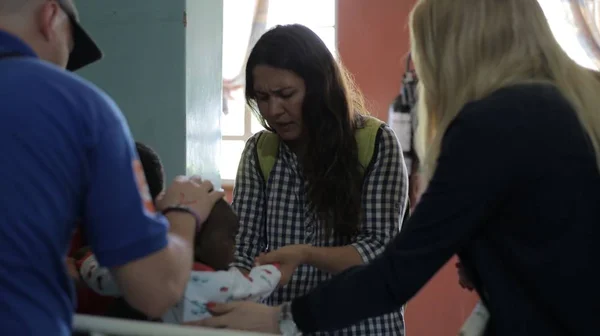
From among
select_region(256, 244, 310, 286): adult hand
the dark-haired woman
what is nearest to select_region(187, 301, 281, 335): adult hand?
select_region(256, 244, 310, 286): adult hand

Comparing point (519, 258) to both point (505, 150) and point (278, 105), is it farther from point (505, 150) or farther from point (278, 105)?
point (278, 105)

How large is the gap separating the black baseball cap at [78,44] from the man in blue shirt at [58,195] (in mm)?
60

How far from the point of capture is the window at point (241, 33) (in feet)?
13.4

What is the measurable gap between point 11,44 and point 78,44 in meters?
0.17

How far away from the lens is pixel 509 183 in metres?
0.92

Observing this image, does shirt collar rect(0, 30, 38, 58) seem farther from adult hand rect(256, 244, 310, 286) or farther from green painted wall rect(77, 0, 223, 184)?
green painted wall rect(77, 0, 223, 184)

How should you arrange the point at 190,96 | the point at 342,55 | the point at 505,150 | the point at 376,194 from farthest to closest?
the point at 342,55
the point at 190,96
the point at 376,194
the point at 505,150

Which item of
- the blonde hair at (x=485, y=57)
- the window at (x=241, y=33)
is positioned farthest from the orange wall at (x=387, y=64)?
the blonde hair at (x=485, y=57)

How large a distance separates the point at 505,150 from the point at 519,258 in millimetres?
148

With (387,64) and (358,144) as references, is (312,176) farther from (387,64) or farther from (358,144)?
(387,64)

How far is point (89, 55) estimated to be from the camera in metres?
1.05

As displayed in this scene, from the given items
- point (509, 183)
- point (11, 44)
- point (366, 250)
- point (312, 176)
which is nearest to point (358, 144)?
point (312, 176)

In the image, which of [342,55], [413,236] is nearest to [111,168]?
[413,236]

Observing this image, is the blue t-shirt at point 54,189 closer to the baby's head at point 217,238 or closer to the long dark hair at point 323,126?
the baby's head at point 217,238
